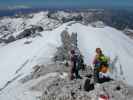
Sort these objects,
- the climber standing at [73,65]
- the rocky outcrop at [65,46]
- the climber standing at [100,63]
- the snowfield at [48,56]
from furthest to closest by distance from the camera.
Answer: the rocky outcrop at [65,46] < the snowfield at [48,56] < the climber standing at [73,65] < the climber standing at [100,63]

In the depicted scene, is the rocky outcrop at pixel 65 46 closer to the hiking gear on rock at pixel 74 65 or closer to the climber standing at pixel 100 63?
the hiking gear on rock at pixel 74 65

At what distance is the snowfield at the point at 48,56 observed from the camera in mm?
27453

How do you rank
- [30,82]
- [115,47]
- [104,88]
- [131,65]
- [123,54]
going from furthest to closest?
1. [115,47]
2. [123,54]
3. [131,65]
4. [30,82]
5. [104,88]

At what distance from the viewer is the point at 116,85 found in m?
21.2

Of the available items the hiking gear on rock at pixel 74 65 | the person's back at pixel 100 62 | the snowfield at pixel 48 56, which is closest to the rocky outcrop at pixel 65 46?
the snowfield at pixel 48 56

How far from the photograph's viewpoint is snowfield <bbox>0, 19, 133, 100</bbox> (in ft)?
90.1

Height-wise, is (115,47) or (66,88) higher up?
(66,88)

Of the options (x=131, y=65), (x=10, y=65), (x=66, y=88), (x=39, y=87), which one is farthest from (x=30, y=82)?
(x=131, y=65)

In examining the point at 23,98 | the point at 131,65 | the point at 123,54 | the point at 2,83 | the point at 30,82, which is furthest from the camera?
the point at 123,54

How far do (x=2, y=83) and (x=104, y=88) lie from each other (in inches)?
522

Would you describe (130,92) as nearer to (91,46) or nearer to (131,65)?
(131,65)

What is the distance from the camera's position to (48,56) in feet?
116

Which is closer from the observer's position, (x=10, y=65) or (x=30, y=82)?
(x=30, y=82)

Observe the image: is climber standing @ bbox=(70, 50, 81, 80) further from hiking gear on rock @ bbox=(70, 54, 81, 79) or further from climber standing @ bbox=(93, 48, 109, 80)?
climber standing @ bbox=(93, 48, 109, 80)
